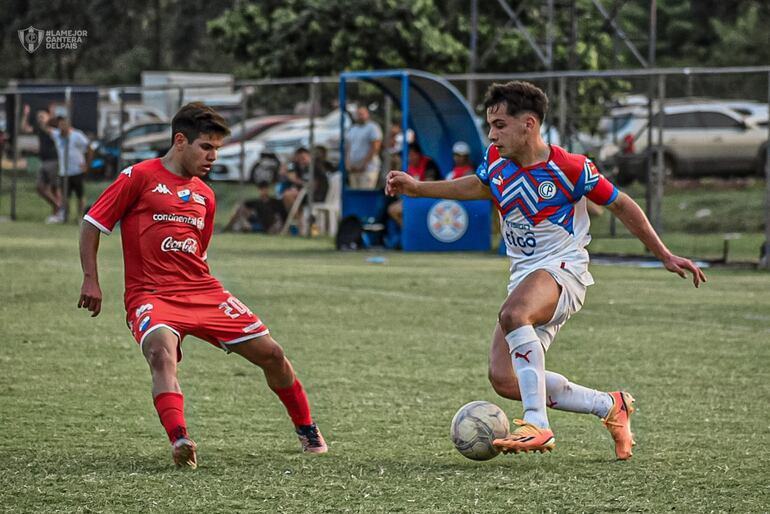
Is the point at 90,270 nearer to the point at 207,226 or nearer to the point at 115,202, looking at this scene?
the point at 115,202

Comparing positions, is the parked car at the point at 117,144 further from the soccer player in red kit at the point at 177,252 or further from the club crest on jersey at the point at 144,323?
the club crest on jersey at the point at 144,323

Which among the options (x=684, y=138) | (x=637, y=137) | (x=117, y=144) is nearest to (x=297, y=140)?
(x=117, y=144)

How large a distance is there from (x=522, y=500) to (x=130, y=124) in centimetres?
2126

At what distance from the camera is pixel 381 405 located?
7.52 metres

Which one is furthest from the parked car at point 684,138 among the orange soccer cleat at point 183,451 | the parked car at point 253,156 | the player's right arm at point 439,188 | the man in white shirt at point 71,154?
the orange soccer cleat at point 183,451

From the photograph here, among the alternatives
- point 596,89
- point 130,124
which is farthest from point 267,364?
point 130,124

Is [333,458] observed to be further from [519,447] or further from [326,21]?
[326,21]

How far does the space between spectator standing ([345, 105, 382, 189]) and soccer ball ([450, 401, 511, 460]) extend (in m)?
14.5

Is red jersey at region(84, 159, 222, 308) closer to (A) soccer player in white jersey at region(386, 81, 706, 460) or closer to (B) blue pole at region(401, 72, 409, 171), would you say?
(A) soccer player in white jersey at region(386, 81, 706, 460)

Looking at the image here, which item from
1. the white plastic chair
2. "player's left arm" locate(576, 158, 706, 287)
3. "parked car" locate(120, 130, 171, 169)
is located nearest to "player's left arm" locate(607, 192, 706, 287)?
"player's left arm" locate(576, 158, 706, 287)

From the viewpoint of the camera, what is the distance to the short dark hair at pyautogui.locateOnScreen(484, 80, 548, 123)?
6016mm

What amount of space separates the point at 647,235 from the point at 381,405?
205 centimetres

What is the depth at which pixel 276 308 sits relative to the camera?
40.3 ft

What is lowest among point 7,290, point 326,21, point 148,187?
point 7,290
